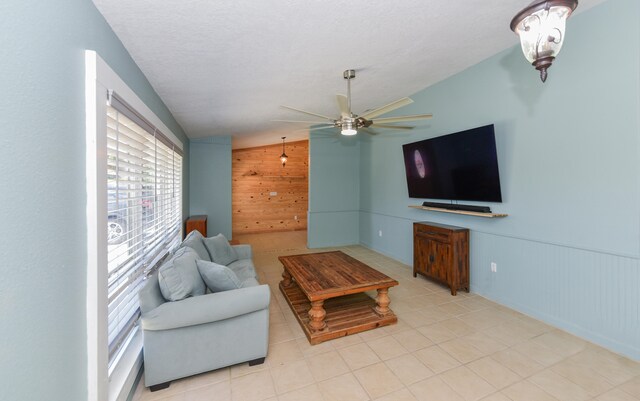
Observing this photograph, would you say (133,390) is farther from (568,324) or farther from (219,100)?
(568,324)

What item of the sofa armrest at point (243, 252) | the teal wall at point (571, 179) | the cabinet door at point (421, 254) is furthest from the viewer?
the cabinet door at point (421, 254)

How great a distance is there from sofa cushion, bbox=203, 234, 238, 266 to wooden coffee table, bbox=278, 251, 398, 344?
77 cm

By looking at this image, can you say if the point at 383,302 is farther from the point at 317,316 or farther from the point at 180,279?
the point at 180,279

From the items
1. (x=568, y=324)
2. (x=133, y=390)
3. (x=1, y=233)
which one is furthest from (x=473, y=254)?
(x=1, y=233)

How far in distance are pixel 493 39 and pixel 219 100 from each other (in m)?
3.15

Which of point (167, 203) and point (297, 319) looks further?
point (167, 203)

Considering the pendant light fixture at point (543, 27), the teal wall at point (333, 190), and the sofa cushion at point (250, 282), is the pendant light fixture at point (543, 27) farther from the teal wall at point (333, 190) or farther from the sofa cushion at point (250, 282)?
the teal wall at point (333, 190)

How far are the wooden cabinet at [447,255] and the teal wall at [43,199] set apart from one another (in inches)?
142

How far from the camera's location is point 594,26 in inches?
92.7

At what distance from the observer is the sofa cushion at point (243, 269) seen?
3057mm

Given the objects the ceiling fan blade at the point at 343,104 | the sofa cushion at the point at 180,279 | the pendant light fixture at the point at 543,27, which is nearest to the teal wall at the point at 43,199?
the sofa cushion at the point at 180,279

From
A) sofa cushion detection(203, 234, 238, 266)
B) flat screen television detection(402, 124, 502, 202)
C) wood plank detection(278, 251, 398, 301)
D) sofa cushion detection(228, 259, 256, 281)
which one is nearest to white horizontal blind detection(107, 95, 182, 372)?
sofa cushion detection(203, 234, 238, 266)

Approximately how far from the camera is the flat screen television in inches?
126

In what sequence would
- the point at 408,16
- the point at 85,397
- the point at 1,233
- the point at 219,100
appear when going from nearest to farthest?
the point at 1,233 < the point at 85,397 < the point at 408,16 < the point at 219,100
